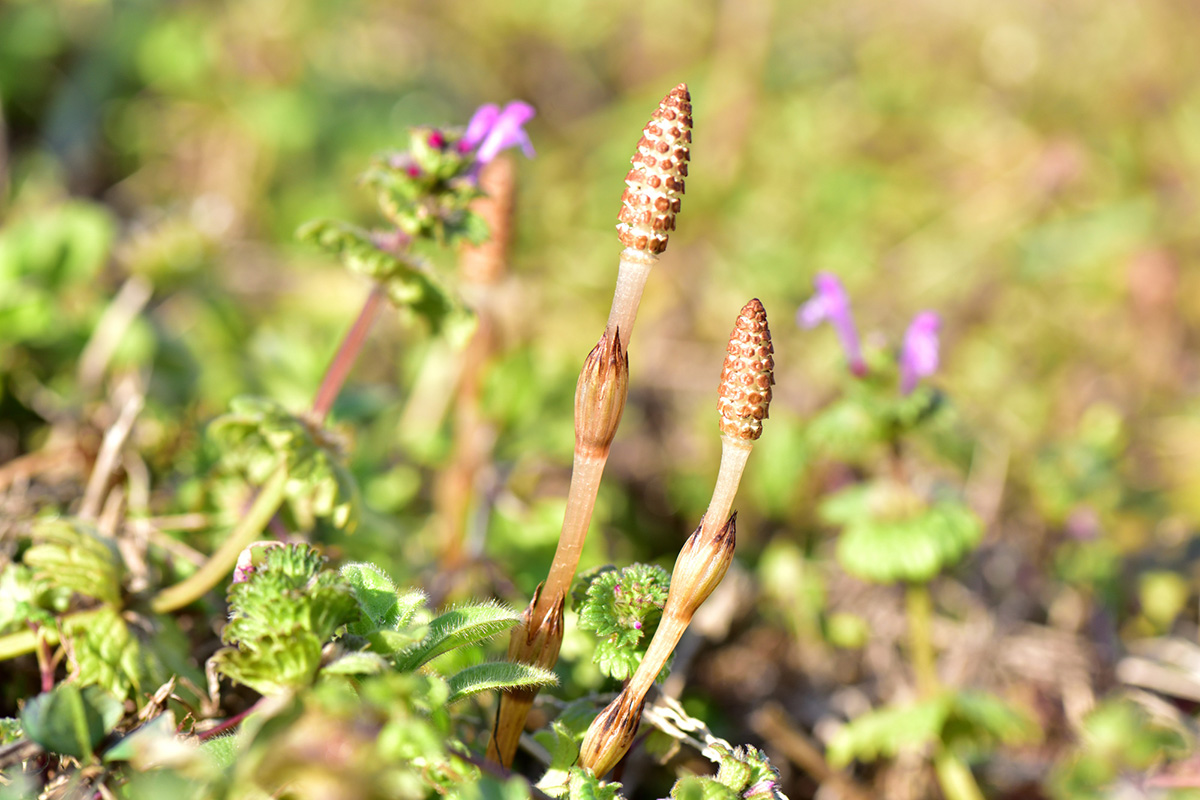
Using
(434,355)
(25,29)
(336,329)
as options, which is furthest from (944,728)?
(25,29)

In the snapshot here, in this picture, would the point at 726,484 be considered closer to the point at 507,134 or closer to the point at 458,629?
the point at 458,629

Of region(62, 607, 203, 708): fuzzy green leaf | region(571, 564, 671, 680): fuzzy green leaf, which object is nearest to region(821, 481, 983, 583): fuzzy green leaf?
region(571, 564, 671, 680): fuzzy green leaf

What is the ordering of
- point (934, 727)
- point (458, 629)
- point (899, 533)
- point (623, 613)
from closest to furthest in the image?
point (458, 629) < point (623, 613) < point (934, 727) < point (899, 533)

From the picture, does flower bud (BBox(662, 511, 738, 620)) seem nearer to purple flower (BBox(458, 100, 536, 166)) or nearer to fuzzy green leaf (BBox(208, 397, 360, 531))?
fuzzy green leaf (BBox(208, 397, 360, 531))

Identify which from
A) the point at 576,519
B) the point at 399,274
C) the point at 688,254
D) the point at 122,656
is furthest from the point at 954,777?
the point at 688,254

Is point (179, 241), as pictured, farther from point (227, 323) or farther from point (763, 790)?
point (763, 790)

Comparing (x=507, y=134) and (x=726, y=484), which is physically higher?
(x=507, y=134)

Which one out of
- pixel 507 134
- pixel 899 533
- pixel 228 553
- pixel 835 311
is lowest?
pixel 899 533
